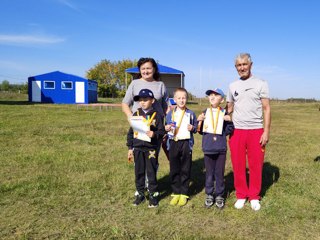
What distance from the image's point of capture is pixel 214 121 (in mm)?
4496

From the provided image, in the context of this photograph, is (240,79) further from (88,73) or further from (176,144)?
(88,73)

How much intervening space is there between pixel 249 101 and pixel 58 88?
3264 cm

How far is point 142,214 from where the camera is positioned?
4230 mm

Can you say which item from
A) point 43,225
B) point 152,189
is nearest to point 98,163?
point 152,189

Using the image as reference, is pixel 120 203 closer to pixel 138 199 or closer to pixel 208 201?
pixel 138 199

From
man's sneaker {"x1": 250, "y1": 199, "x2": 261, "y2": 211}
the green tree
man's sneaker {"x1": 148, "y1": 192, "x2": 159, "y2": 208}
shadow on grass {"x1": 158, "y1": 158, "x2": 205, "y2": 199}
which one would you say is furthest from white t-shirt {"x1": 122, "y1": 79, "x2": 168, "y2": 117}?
the green tree

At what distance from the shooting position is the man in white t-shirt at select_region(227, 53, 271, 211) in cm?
431

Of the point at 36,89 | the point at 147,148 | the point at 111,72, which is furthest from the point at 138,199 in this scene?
the point at 111,72

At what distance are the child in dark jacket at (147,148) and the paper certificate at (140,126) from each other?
0.03 m

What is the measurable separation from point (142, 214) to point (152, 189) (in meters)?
0.41

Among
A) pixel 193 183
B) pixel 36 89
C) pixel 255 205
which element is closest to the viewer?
pixel 255 205

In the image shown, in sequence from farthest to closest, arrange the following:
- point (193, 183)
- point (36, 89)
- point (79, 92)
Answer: point (79, 92), point (36, 89), point (193, 183)

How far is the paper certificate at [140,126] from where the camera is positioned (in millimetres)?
4344

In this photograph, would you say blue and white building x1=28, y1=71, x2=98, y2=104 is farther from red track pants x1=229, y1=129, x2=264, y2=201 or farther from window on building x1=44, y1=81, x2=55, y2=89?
red track pants x1=229, y1=129, x2=264, y2=201
